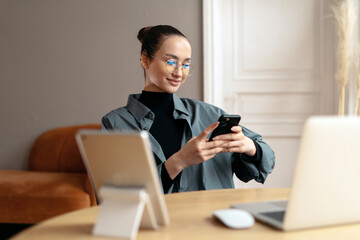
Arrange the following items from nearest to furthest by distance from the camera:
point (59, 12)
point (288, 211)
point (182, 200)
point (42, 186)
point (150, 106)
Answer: point (288, 211), point (182, 200), point (150, 106), point (42, 186), point (59, 12)

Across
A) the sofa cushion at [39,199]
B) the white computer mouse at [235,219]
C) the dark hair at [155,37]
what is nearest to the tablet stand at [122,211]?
the white computer mouse at [235,219]

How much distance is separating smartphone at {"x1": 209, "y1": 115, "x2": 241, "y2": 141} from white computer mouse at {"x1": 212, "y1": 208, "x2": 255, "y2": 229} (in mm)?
462

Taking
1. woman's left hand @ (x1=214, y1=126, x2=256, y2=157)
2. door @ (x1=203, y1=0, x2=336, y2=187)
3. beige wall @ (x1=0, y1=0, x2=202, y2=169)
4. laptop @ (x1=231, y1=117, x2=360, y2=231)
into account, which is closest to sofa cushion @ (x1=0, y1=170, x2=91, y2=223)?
beige wall @ (x1=0, y1=0, x2=202, y2=169)

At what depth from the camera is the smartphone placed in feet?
4.41

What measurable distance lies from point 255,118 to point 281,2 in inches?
33.9

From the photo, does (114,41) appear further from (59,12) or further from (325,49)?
(325,49)

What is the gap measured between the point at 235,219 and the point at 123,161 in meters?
0.26

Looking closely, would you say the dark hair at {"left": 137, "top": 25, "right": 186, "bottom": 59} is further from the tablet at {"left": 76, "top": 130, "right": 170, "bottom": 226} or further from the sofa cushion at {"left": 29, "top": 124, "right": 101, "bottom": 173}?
the sofa cushion at {"left": 29, "top": 124, "right": 101, "bottom": 173}

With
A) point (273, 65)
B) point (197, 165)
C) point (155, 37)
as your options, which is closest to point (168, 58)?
point (155, 37)

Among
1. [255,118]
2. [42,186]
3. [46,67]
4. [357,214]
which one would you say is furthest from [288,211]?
[46,67]

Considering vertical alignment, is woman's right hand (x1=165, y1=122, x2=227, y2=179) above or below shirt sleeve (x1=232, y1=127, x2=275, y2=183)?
above

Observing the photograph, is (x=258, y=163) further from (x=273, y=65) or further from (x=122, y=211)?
(x=273, y=65)

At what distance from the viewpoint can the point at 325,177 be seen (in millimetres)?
817

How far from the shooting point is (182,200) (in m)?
1.15
